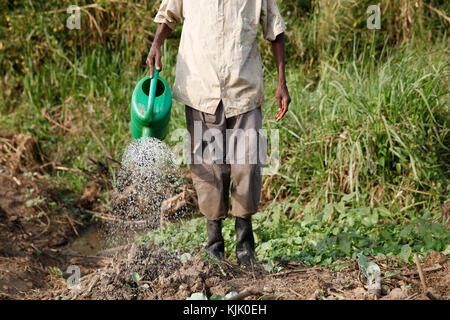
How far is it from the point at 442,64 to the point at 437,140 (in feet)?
2.09

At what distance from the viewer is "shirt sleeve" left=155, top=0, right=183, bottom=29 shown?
2.91 meters

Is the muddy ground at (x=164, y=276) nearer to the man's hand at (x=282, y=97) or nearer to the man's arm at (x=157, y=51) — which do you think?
the man's hand at (x=282, y=97)

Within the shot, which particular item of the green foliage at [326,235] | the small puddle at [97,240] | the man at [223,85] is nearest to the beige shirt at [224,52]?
A: the man at [223,85]

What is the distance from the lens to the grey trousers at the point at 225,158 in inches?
113

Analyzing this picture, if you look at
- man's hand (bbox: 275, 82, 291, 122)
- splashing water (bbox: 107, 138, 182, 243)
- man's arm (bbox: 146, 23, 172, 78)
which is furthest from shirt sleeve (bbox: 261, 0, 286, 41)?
splashing water (bbox: 107, 138, 182, 243)

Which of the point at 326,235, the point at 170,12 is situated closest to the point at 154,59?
the point at 170,12

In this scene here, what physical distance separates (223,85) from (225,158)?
41 centimetres

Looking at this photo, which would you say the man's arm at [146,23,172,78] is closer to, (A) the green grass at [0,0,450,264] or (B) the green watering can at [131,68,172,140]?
(B) the green watering can at [131,68,172,140]

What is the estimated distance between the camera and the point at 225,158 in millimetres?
2959

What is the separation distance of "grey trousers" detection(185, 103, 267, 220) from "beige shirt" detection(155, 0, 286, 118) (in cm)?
7

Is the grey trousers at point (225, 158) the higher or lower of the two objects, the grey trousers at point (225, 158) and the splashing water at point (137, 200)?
the higher

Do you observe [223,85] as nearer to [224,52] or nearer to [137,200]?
[224,52]

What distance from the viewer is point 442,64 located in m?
4.25
